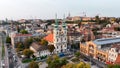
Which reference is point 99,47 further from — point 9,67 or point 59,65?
point 9,67

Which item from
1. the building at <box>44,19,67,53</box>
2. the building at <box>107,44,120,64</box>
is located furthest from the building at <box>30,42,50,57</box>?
the building at <box>107,44,120,64</box>

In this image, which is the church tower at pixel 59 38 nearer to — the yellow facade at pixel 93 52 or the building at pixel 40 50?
the building at pixel 40 50

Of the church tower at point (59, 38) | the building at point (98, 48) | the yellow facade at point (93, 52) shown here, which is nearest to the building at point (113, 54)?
the building at point (98, 48)

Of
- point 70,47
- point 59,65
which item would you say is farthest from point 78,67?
point 70,47

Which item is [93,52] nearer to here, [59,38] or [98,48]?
[98,48]

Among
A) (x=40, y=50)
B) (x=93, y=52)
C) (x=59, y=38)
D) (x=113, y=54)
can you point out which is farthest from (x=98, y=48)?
(x=40, y=50)

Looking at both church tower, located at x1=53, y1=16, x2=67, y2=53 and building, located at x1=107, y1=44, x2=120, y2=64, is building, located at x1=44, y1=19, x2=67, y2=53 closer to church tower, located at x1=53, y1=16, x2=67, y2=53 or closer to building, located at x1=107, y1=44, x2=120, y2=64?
church tower, located at x1=53, y1=16, x2=67, y2=53

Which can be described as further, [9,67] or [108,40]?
[108,40]

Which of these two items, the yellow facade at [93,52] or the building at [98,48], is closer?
the yellow facade at [93,52]
